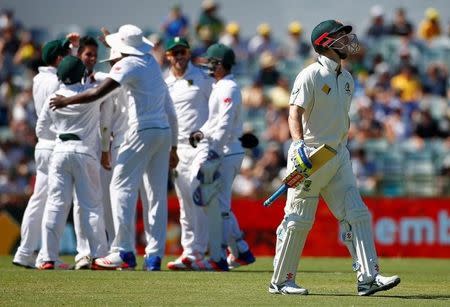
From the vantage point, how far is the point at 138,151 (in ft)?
43.2

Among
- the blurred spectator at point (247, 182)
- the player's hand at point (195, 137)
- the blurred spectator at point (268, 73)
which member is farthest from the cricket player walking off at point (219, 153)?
the blurred spectator at point (268, 73)

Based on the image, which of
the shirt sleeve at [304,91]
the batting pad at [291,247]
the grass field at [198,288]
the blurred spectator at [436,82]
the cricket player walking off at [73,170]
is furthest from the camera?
the blurred spectator at [436,82]

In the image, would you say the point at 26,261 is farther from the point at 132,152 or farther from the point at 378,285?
the point at 378,285

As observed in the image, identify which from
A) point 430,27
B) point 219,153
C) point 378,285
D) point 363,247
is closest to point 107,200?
point 219,153

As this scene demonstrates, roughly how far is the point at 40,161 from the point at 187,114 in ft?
6.20

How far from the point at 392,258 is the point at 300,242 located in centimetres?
860

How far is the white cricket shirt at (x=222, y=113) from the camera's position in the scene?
44.5 feet

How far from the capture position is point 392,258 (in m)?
18.8

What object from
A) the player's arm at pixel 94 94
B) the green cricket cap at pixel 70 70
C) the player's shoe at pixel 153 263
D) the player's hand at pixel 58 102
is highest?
the green cricket cap at pixel 70 70

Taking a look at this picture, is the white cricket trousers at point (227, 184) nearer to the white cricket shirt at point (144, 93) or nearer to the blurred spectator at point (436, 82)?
the white cricket shirt at point (144, 93)

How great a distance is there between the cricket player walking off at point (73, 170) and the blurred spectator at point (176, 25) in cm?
1112

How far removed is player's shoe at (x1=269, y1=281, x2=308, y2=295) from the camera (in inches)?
412

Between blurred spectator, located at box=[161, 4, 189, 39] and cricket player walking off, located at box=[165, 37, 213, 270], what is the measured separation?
32.6 ft

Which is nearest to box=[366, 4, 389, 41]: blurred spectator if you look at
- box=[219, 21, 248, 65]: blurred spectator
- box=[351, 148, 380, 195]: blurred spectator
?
box=[219, 21, 248, 65]: blurred spectator
